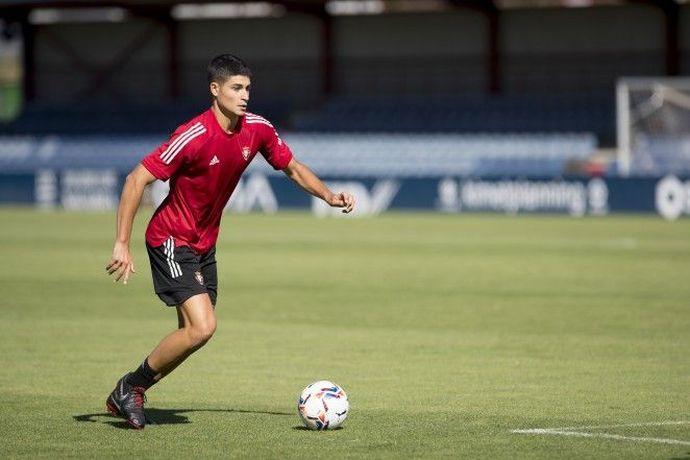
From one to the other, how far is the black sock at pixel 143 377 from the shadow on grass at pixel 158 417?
0.27 m

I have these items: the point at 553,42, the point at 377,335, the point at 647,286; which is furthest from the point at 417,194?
the point at 377,335

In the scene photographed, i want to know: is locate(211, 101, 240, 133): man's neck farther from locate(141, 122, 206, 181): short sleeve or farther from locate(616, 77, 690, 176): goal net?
locate(616, 77, 690, 176): goal net

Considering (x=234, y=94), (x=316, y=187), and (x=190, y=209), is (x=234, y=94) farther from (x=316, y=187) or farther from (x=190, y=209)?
(x=316, y=187)

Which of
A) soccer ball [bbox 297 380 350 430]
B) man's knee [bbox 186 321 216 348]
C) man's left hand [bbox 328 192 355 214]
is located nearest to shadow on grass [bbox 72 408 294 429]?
man's knee [bbox 186 321 216 348]

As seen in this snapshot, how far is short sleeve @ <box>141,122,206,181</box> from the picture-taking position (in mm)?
8914

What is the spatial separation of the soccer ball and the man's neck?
167cm

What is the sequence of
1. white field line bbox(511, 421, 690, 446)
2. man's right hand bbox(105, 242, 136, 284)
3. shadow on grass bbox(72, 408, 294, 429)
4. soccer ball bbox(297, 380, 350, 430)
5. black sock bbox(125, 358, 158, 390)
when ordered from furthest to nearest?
shadow on grass bbox(72, 408, 294, 429), black sock bbox(125, 358, 158, 390), soccer ball bbox(297, 380, 350, 430), man's right hand bbox(105, 242, 136, 284), white field line bbox(511, 421, 690, 446)

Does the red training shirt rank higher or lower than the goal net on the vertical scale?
higher

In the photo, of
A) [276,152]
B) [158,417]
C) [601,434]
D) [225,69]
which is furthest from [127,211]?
[601,434]

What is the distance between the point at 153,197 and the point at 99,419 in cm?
3154

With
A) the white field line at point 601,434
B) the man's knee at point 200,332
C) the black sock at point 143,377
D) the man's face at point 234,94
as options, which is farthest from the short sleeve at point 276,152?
the white field line at point 601,434

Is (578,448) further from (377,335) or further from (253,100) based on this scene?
(253,100)

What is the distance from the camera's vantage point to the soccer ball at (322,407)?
8906 mm

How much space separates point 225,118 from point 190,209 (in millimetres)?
603
